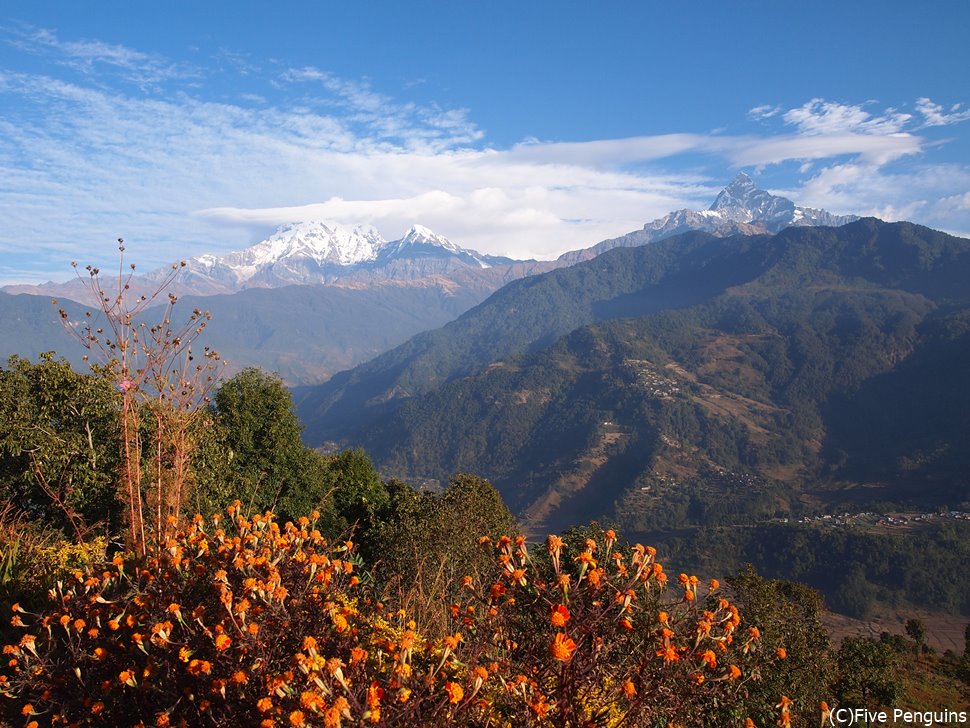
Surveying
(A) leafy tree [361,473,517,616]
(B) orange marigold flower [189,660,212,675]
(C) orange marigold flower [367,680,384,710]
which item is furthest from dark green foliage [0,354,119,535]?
(C) orange marigold flower [367,680,384,710]

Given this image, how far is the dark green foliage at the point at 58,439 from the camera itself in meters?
14.8

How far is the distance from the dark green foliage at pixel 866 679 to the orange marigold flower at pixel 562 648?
24.6 m

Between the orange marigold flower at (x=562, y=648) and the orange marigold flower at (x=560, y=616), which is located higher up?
the orange marigold flower at (x=560, y=616)

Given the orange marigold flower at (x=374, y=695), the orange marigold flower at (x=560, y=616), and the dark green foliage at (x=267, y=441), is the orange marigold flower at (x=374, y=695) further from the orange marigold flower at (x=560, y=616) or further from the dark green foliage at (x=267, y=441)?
the dark green foliage at (x=267, y=441)

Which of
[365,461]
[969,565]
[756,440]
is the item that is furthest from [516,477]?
[365,461]

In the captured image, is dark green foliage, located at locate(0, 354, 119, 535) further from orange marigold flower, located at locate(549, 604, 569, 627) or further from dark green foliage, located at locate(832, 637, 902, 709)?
dark green foliage, located at locate(832, 637, 902, 709)

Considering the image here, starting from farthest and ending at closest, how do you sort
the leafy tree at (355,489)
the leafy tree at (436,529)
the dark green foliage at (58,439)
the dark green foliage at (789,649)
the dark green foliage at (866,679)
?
the leafy tree at (355,489) < the dark green foliage at (866,679) < the leafy tree at (436,529) < the dark green foliage at (58,439) < the dark green foliage at (789,649)

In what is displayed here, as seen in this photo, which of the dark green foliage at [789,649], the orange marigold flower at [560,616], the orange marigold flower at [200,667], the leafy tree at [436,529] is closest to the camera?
the orange marigold flower at [560,616]

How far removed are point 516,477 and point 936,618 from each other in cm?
11461

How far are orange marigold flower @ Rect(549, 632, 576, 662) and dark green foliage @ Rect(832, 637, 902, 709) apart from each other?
24.6 m

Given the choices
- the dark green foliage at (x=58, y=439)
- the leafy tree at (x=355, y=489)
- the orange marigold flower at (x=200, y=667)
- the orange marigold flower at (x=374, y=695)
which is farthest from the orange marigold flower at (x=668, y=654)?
the leafy tree at (x=355, y=489)

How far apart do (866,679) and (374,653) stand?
26.0 m

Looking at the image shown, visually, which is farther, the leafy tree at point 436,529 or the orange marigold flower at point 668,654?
the leafy tree at point 436,529

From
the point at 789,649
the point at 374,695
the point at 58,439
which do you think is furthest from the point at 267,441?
the point at 374,695
